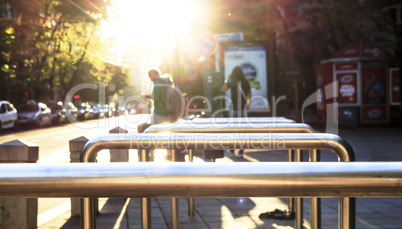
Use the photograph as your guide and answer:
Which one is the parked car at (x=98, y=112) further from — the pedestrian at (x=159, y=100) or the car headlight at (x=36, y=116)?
the pedestrian at (x=159, y=100)

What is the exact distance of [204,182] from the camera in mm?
1217

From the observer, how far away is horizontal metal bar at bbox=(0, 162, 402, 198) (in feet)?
3.99

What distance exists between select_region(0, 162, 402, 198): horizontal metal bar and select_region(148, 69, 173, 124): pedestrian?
846 cm

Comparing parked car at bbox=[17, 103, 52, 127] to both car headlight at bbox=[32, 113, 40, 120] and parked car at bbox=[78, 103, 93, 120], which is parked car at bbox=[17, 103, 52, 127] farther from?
parked car at bbox=[78, 103, 93, 120]

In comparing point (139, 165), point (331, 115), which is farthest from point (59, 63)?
point (139, 165)

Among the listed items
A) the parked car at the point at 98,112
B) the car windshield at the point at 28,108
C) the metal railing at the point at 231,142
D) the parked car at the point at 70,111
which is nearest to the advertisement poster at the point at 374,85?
the metal railing at the point at 231,142

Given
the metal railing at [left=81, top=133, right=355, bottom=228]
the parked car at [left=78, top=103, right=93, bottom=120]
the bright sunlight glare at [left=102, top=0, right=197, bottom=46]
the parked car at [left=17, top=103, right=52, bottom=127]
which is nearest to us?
the metal railing at [left=81, top=133, right=355, bottom=228]

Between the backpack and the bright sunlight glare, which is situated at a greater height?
the bright sunlight glare

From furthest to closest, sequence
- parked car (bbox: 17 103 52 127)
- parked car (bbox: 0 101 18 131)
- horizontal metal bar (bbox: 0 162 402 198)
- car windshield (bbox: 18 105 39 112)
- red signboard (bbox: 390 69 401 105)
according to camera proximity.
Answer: car windshield (bbox: 18 105 39 112)
parked car (bbox: 17 103 52 127)
parked car (bbox: 0 101 18 131)
red signboard (bbox: 390 69 401 105)
horizontal metal bar (bbox: 0 162 402 198)

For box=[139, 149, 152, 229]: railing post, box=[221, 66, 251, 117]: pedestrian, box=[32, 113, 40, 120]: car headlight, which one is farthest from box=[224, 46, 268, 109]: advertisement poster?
box=[139, 149, 152, 229]: railing post

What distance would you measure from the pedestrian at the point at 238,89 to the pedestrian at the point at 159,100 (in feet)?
6.89

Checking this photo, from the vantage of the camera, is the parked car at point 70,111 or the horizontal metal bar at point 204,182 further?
the parked car at point 70,111

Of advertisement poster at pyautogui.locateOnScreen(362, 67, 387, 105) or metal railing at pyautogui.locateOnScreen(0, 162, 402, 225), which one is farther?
advertisement poster at pyautogui.locateOnScreen(362, 67, 387, 105)

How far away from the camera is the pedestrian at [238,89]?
1156cm
